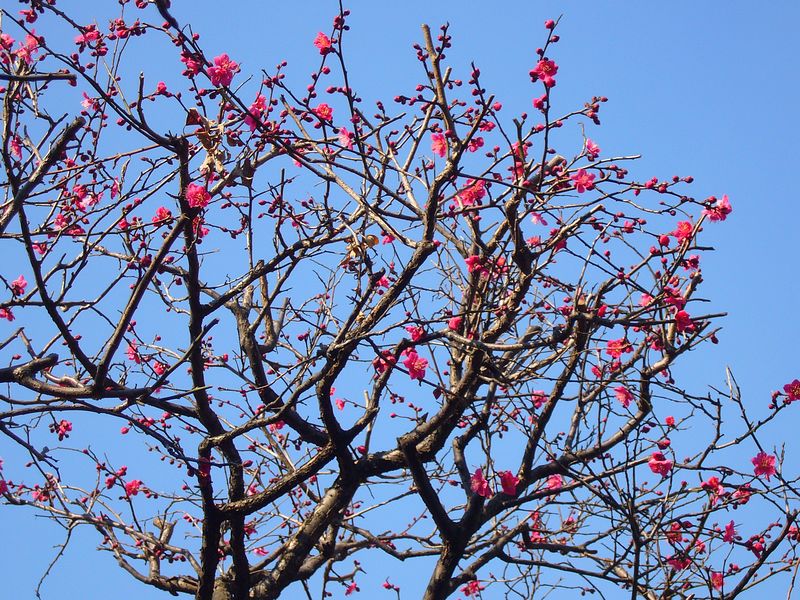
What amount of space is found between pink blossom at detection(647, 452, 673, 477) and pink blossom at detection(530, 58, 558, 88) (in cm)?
213

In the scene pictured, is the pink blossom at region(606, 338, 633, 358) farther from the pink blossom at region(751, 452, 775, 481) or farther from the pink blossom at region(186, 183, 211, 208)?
the pink blossom at region(186, 183, 211, 208)

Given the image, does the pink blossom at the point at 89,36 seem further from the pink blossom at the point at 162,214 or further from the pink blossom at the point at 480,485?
the pink blossom at the point at 480,485

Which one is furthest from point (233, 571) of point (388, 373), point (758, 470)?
point (758, 470)

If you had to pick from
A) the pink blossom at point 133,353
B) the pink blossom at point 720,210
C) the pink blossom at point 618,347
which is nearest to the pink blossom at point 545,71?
the pink blossom at point 720,210

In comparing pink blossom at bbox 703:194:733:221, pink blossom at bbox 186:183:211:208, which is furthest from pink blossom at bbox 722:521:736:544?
pink blossom at bbox 186:183:211:208

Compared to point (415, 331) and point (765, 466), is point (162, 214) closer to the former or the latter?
point (415, 331)

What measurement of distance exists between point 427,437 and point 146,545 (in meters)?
1.95

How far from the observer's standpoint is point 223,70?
4.15 meters

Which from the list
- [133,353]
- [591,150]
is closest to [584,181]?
[591,150]

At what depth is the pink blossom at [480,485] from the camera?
4664 mm

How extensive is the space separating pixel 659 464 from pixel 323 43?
2.93m

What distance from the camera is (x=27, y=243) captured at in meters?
3.14

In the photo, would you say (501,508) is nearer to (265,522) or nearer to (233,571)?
A: (233,571)

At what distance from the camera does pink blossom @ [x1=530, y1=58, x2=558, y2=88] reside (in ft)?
12.6
